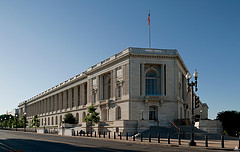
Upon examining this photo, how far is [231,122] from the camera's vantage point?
3388 inches

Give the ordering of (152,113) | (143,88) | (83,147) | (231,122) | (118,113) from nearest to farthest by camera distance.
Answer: (83,147), (143,88), (152,113), (118,113), (231,122)

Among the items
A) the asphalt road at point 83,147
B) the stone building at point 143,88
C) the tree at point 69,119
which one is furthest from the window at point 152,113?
the tree at point 69,119

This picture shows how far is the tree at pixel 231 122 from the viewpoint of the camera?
279ft

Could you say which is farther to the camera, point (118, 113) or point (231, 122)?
point (231, 122)

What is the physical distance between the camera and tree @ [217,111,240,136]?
279 ft

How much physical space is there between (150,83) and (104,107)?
46.8ft

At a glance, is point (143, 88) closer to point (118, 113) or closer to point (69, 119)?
point (118, 113)

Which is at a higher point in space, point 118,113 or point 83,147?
point 118,113

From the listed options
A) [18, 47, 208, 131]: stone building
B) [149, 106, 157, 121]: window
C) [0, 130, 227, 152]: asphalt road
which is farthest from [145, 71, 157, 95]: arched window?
[0, 130, 227, 152]: asphalt road

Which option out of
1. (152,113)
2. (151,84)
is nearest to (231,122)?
(152,113)

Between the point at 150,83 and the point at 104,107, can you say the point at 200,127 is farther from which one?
the point at 104,107

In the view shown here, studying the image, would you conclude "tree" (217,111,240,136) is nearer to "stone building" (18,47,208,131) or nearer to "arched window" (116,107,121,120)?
"stone building" (18,47,208,131)

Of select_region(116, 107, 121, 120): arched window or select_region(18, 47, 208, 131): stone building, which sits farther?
select_region(116, 107, 121, 120): arched window

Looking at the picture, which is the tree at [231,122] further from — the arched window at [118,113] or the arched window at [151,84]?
the arched window at [118,113]
